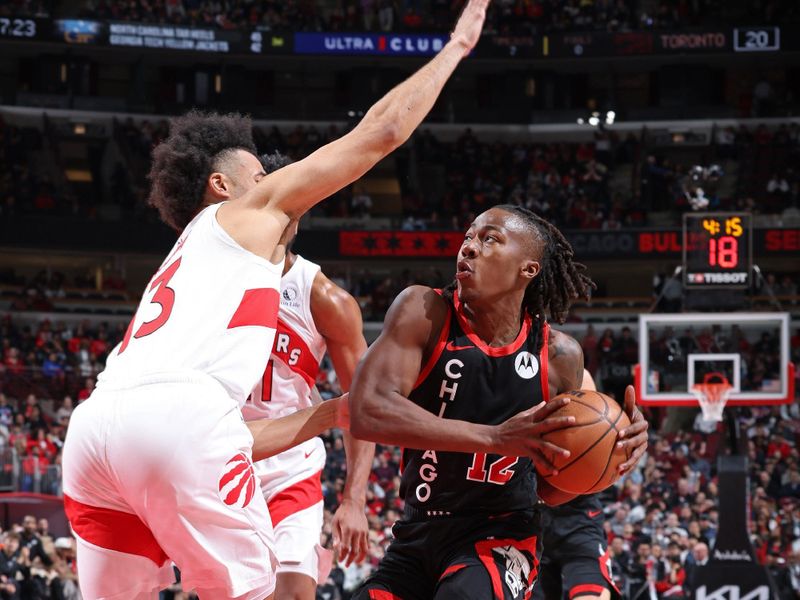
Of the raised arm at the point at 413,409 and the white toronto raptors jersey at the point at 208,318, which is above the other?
the white toronto raptors jersey at the point at 208,318

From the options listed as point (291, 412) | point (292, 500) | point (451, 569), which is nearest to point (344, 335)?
point (291, 412)

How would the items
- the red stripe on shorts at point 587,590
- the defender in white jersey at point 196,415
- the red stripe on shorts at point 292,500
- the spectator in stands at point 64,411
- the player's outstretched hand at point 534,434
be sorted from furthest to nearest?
the spectator in stands at point 64,411 < the red stripe on shorts at point 587,590 < the red stripe on shorts at point 292,500 < the player's outstretched hand at point 534,434 < the defender in white jersey at point 196,415

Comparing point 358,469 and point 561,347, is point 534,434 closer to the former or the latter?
point 561,347

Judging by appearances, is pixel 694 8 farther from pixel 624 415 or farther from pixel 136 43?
pixel 624 415

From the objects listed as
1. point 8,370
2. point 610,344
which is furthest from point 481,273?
point 610,344

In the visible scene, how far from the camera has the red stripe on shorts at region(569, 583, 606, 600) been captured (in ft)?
19.3

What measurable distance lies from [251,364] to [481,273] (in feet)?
3.58

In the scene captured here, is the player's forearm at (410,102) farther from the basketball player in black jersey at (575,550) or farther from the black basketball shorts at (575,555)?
the black basketball shorts at (575,555)

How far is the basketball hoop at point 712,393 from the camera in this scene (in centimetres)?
1487

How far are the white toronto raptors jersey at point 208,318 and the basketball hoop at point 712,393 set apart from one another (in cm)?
1230

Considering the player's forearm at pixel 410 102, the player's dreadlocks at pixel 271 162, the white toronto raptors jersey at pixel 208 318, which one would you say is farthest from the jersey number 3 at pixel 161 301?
the player's dreadlocks at pixel 271 162

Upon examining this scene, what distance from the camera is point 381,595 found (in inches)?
154

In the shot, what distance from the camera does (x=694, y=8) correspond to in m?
28.9

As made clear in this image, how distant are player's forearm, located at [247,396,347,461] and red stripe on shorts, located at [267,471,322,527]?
864mm
